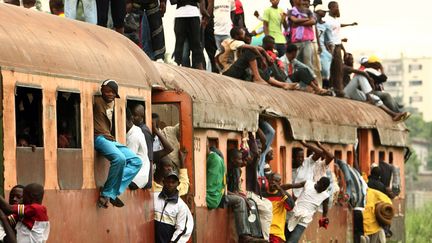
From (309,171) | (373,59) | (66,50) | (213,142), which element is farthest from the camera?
(373,59)

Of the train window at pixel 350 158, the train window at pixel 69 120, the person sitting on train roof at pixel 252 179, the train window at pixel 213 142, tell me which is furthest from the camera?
the train window at pixel 350 158

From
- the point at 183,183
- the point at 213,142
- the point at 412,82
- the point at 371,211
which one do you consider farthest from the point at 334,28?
the point at 412,82

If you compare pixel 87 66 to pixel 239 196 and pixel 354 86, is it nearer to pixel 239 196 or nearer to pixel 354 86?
pixel 239 196

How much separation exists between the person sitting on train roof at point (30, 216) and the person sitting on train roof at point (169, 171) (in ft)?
11.9

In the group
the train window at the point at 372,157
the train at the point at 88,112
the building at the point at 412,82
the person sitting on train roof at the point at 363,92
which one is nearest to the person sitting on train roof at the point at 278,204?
the train at the point at 88,112

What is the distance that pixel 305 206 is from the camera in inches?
851

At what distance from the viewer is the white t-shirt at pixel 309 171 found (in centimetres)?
2225

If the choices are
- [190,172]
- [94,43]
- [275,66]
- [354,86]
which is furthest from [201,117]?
[354,86]

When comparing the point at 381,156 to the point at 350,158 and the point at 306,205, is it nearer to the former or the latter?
the point at 350,158

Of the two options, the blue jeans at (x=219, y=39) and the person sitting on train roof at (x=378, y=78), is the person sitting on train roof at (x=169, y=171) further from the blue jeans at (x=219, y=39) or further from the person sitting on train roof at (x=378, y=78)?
the person sitting on train roof at (x=378, y=78)

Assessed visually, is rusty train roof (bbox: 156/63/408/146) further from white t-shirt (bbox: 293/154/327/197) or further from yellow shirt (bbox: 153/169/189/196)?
yellow shirt (bbox: 153/169/189/196)

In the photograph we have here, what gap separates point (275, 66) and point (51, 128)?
10.4 m

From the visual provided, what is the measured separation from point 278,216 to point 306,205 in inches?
29.0

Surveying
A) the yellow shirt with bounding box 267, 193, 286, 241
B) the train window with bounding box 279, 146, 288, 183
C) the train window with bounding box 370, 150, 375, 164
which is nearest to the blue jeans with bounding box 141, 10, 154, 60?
the yellow shirt with bounding box 267, 193, 286, 241
